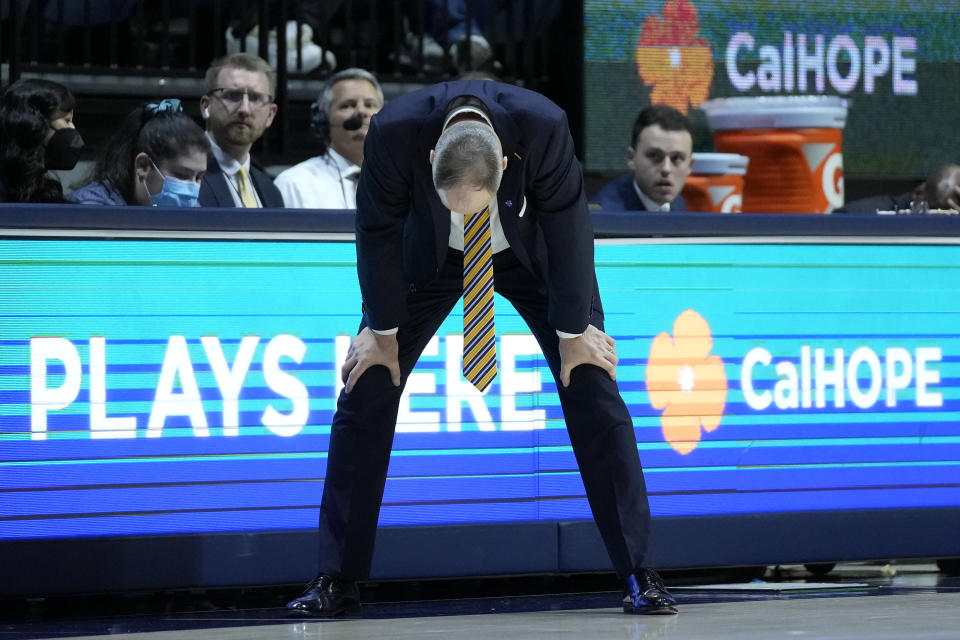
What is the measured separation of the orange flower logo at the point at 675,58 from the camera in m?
8.00

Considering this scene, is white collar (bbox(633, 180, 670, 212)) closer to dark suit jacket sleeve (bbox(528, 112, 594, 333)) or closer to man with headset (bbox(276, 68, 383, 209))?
man with headset (bbox(276, 68, 383, 209))

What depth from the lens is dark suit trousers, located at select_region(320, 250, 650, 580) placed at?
3916 millimetres

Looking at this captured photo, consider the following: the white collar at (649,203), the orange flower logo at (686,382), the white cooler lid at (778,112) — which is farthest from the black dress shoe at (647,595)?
the white cooler lid at (778,112)

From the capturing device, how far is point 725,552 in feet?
15.4

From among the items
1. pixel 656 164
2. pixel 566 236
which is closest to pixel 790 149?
pixel 656 164

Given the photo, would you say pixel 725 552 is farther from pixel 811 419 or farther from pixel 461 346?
pixel 461 346

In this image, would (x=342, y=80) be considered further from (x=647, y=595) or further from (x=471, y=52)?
(x=647, y=595)

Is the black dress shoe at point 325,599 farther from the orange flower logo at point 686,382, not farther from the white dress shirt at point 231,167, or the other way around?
the white dress shirt at point 231,167

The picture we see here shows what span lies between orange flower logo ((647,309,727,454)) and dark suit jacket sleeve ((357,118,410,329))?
1.12m

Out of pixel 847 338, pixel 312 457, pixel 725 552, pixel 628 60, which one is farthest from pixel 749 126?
pixel 312 457

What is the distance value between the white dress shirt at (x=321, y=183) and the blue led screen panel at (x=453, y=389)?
1.25 m

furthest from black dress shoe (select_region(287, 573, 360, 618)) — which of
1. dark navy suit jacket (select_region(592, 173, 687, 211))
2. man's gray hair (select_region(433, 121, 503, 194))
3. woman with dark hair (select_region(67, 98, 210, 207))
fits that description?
dark navy suit jacket (select_region(592, 173, 687, 211))

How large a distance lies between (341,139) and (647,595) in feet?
8.89

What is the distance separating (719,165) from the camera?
23.9ft
